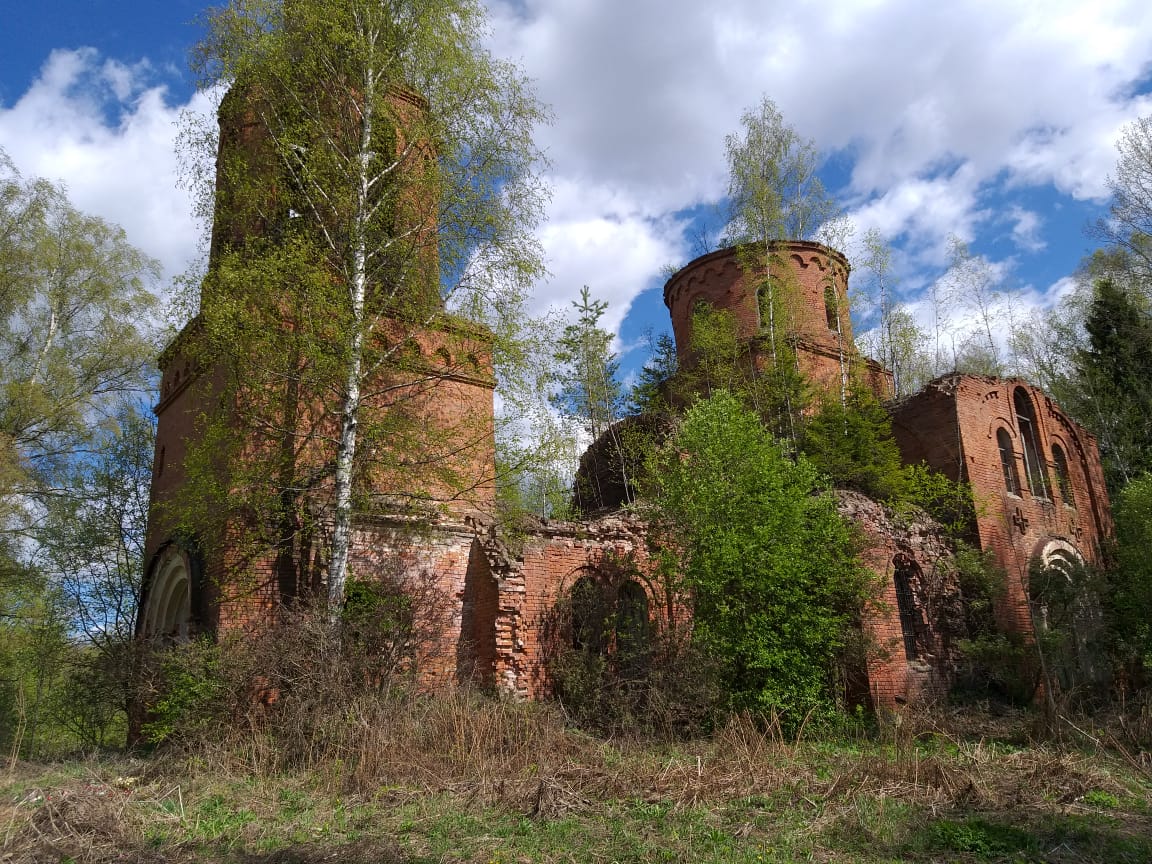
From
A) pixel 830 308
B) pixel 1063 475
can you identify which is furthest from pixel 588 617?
pixel 1063 475

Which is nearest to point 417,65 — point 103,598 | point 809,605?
point 809,605

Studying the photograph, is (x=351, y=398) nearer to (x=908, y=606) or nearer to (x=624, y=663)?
(x=624, y=663)

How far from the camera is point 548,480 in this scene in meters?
12.3

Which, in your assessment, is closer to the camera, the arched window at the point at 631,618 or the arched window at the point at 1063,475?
the arched window at the point at 631,618

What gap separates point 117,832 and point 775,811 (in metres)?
5.39

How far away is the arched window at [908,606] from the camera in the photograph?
15.3 meters

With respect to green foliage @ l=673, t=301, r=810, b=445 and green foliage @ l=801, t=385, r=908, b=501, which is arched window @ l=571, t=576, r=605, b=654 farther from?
green foliage @ l=801, t=385, r=908, b=501

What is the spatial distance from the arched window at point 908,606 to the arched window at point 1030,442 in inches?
233

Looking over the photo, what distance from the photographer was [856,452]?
16.6 metres

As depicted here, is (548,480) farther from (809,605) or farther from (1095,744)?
(1095,744)

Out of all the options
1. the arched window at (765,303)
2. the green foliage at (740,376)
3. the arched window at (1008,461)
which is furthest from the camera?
the arched window at (765,303)

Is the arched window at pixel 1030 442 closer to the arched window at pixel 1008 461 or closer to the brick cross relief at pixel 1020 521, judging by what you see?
the arched window at pixel 1008 461

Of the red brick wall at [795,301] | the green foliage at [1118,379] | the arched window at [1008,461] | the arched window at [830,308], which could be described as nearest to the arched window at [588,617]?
the red brick wall at [795,301]

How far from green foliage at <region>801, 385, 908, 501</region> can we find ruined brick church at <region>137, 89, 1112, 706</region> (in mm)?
921
